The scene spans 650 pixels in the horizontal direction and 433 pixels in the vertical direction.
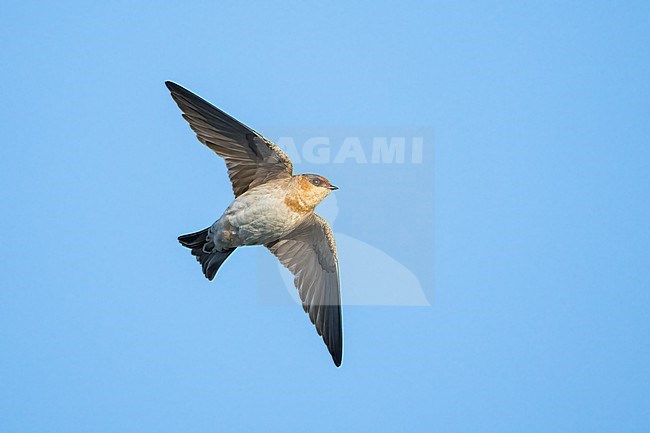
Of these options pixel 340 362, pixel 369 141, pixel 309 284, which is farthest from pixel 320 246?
pixel 369 141

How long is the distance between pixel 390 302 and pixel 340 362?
1788 millimetres

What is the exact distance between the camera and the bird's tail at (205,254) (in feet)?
30.6

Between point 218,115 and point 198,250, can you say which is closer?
point 218,115

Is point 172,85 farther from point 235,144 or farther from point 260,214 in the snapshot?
point 260,214

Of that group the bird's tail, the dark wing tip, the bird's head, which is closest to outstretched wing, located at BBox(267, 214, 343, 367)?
the bird's tail

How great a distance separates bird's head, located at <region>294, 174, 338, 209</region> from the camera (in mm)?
8719

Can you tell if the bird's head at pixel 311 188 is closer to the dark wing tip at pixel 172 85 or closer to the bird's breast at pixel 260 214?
the bird's breast at pixel 260 214

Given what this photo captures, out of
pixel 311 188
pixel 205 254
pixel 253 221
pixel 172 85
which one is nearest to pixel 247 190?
pixel 253 221

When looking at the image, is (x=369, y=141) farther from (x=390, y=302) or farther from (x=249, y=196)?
(x=249, y=196)

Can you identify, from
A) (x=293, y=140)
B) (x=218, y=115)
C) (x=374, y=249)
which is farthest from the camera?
(x=374, y=249)

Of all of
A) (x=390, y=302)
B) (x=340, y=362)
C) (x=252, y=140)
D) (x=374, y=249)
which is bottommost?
(x=340, y=362)

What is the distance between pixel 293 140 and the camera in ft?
35.3

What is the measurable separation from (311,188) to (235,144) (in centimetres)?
94

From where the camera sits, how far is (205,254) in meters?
9.40
